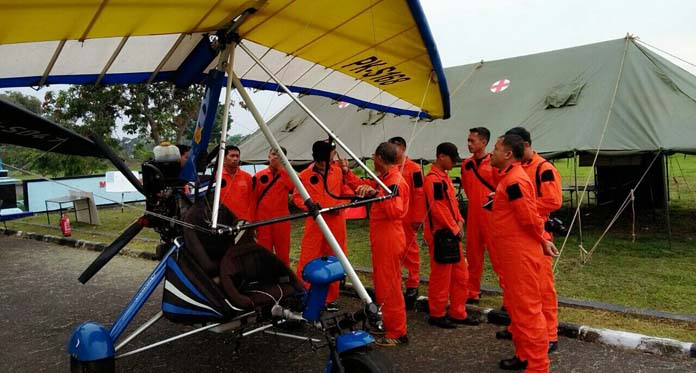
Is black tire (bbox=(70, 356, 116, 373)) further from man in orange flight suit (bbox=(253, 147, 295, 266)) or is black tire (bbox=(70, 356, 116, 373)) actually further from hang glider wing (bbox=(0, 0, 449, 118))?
man in orange flight suit (bbox=(253, 147, 295, 266))

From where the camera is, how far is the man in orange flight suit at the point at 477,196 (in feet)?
17.0

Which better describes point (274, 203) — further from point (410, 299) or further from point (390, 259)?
point (390, 259)

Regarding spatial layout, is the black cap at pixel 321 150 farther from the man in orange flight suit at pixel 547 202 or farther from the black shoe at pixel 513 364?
A: the black shoe at pixel 513 364

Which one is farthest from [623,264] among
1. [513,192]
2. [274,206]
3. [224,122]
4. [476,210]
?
[224,122]

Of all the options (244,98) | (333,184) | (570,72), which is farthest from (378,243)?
(570,72)

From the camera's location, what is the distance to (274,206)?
6090 mm

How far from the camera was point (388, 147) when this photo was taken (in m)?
4.46

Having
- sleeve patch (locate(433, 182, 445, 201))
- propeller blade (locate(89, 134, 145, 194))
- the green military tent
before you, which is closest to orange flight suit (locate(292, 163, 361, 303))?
sleeve patch (locate(433, 182, 445, 201))

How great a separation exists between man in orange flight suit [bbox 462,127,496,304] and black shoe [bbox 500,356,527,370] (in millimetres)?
1502

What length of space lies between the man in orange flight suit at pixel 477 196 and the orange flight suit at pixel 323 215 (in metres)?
1.32

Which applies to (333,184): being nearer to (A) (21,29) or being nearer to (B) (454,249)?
(B) (454,249)

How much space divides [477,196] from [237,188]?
112 inches

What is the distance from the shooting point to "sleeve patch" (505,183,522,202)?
3.61m

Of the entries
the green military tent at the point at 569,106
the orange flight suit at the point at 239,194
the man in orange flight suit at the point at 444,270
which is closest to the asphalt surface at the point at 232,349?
the man in orange flight suit at the point at 444,270
